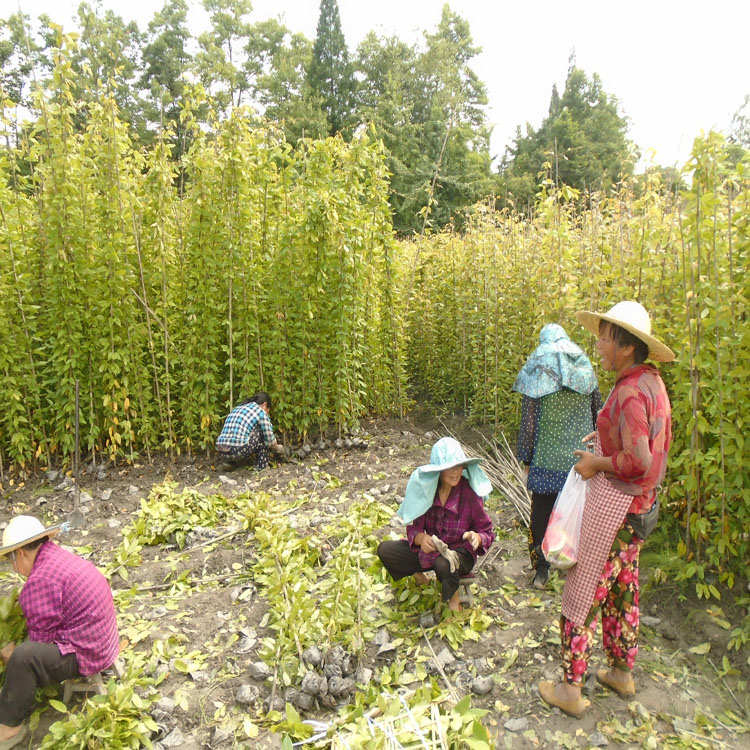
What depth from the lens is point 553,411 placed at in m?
3.38

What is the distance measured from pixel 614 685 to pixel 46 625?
2780 millimetres

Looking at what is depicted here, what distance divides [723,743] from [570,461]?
150 centimetres

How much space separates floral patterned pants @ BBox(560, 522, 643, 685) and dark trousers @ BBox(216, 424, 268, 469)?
3737mm

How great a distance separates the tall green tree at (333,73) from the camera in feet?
96.0

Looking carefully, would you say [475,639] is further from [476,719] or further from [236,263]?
[236,263]

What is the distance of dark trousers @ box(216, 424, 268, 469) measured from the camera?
540cm

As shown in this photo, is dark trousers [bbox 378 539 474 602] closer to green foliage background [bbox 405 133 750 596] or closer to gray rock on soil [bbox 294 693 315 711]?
gray rock on soil [bbox 294 693 315 711]

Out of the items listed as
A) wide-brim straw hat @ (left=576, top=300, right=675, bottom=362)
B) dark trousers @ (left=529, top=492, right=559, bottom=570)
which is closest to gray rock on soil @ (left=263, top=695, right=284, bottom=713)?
dark trousers @ (left=529, top=492, right=559, bottom=570)

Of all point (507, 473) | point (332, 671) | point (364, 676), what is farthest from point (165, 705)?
point (507, 473)

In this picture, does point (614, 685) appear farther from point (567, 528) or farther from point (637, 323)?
point (637, 323)

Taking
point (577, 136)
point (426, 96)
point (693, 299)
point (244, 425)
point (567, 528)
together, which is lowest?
point (244, 425)

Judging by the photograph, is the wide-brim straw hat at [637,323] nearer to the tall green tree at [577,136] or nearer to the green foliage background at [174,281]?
the green foliage background at [174,281]

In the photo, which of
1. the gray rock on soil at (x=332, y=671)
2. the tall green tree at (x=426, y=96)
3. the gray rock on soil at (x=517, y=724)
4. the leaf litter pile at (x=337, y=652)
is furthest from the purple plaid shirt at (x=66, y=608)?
the tall green tree at (x=426, y=96)

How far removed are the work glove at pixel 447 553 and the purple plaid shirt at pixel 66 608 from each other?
1754mm
